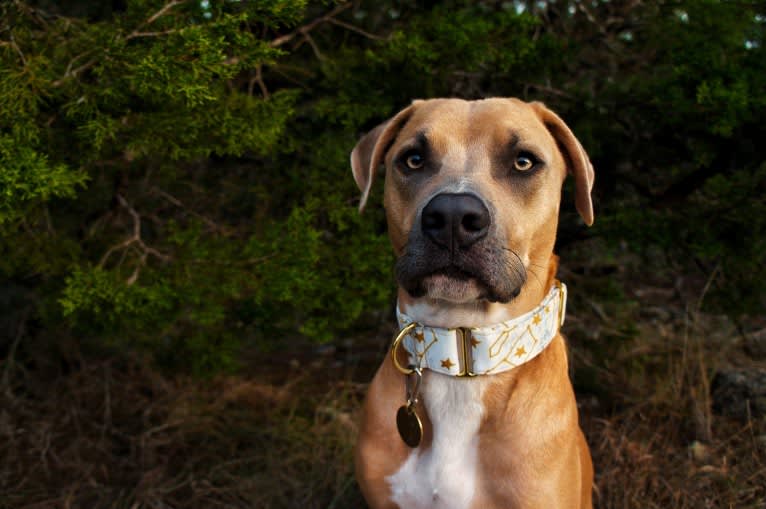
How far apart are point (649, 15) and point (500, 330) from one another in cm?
288

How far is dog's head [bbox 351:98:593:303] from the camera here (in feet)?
7.14

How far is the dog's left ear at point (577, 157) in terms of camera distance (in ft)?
8.57

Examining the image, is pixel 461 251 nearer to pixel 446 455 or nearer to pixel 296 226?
pixel 446 455

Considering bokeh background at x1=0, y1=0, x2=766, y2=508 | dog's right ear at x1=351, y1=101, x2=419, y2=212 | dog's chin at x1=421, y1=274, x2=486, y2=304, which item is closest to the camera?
dog's chin at x1=421, y1=274, x2=486, y2=304

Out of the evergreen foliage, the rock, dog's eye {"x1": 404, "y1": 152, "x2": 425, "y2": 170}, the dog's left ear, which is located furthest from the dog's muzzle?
the rock

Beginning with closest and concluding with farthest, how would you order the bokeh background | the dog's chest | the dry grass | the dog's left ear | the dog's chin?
1. the dog's chin
2. the dog's chest
3. the dog's left ear
4. the bokeh background
5. the dry grass

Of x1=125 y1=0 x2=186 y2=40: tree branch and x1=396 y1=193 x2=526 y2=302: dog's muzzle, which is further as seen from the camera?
x1=125 y1=0 x2=186 y2=40: tree branch

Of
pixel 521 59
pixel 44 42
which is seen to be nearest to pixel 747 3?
pixel 521 59

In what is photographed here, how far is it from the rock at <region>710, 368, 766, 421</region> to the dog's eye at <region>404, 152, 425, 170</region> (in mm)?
2487

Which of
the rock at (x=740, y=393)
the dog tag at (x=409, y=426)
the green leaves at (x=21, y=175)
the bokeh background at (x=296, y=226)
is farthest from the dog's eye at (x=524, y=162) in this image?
the rock at (x=740, y=393)

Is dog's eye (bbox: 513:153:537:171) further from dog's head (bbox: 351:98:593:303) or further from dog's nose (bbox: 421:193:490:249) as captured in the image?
dog's nose (bbox: 421:193:490:249)

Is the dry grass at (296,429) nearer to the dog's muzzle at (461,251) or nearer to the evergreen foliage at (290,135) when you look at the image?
the evergreen foliage at (290,135)

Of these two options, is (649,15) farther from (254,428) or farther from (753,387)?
(254,428)

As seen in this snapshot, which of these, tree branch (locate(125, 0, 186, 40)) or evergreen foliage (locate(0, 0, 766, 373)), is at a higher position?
tree branch (locate(125, 0, 186, 40))
